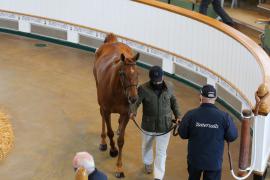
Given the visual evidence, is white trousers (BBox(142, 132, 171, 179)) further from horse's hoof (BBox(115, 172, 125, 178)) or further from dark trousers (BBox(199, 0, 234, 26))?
dark trousers (BBox(199, 0, 234, 26))

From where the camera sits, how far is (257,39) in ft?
34.8

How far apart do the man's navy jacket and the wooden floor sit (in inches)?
58.4

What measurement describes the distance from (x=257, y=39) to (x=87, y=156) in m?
6.58

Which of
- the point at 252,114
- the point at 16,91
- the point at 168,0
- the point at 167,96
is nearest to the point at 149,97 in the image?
the point at 167,96

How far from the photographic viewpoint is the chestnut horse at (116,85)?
6.83 meters

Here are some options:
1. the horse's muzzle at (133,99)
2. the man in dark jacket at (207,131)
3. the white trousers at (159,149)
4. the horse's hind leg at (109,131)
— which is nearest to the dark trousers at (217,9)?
the horse's hind leg at (109,131)

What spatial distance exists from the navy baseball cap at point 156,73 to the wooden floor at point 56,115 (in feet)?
Answer: 5.02

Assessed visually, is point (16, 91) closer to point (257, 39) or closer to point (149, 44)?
point (149, 44)

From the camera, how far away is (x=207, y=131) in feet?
19.6

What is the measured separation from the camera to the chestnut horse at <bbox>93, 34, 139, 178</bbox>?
269 inches

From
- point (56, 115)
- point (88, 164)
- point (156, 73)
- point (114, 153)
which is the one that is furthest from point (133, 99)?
point (56, 115)

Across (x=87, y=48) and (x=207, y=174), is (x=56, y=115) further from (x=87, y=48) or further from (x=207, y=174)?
(x=207, y=174)

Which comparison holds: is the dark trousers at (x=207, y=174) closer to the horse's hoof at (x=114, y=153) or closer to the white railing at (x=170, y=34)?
the white railing at (x=170, y=34)

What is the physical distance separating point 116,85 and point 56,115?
2.34 metres
